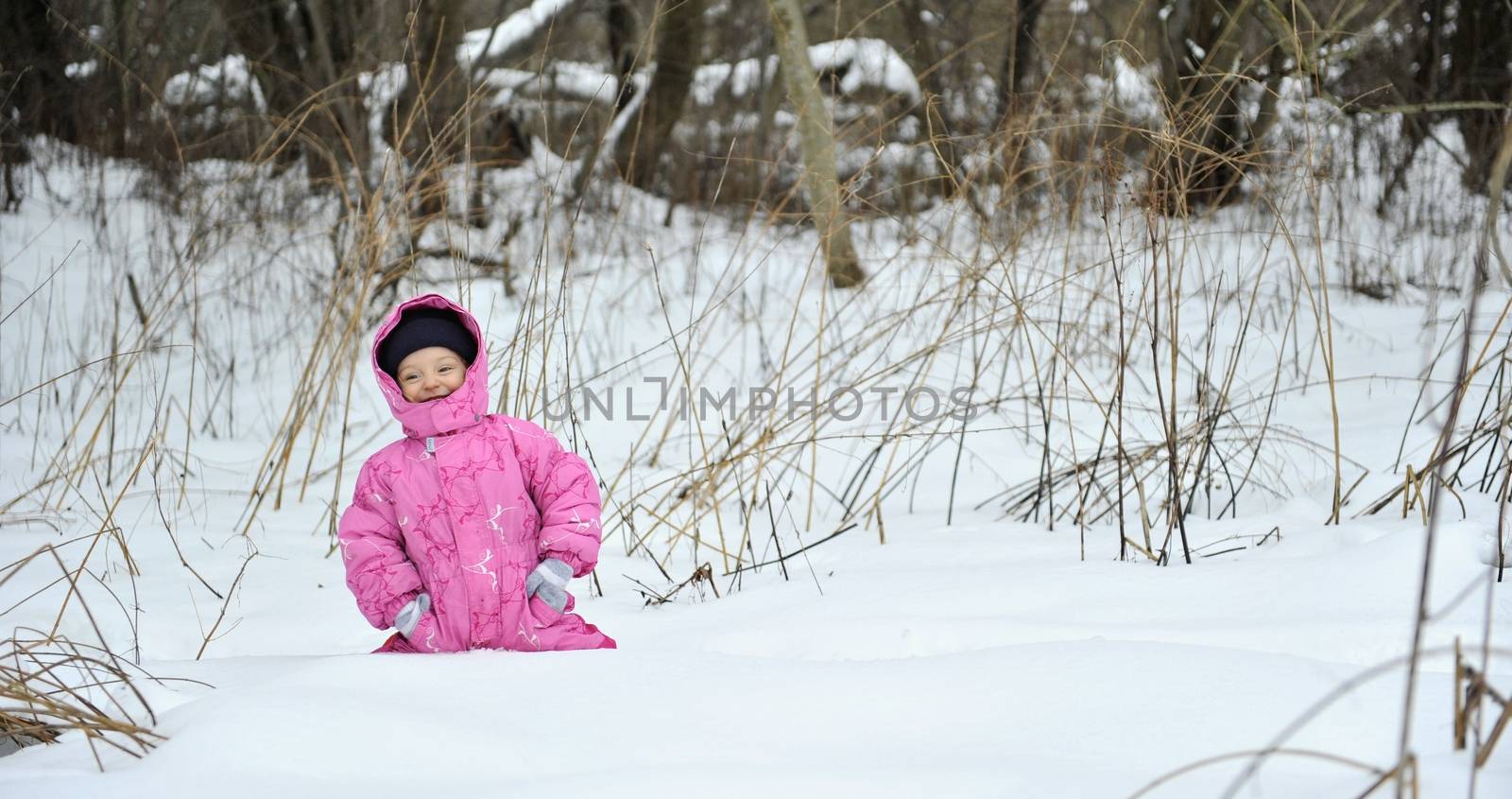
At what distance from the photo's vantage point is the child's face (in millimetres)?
1747

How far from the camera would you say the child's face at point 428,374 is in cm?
175

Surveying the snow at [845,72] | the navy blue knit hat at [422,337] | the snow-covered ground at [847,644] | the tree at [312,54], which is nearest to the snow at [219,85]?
the tree at [312,54]

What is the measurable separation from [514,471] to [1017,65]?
644 centimetres

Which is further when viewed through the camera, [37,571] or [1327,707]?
[37,571]

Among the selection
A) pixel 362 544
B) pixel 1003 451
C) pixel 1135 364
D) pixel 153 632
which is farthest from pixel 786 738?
pixel 1135 364

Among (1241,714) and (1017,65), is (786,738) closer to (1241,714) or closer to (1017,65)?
(1241,714)

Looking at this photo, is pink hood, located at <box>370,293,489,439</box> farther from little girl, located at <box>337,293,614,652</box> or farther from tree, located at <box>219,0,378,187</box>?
tree, located at <box>219,0,378,187</box>

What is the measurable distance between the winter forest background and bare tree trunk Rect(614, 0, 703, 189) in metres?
1.22

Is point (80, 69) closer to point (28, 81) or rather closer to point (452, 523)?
point (28, 81)

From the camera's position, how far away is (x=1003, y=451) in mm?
3588

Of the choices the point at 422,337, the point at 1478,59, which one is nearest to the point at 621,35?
the point at 1478,59

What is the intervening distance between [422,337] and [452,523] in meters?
0.30

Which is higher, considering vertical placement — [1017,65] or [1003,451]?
[1017,65]

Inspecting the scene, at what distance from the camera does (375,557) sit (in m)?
1.72
